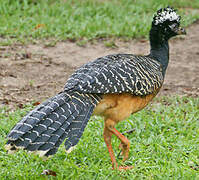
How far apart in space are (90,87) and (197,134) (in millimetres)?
2117

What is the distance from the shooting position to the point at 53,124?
410cm

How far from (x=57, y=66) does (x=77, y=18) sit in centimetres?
260

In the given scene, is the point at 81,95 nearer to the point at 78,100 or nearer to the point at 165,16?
the point at 78,100

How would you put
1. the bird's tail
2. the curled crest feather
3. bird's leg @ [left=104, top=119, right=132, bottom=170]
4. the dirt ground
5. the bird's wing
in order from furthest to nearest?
the dirt ground, the curled crest feather, bird's leg @ [left=104, top=119, right=132, bottom=170], the bird's wing, the bird's tail

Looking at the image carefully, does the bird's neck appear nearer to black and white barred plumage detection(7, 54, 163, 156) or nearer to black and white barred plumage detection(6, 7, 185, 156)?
black and white barred plumage detection(6, 7, 185, 156)

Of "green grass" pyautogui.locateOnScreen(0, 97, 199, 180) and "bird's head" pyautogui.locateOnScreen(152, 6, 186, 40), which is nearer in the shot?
"green grass" pyautogui.locateOnScreen(0, 97, 199, 180)

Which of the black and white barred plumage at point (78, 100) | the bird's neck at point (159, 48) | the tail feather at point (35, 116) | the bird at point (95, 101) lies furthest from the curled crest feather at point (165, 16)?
the tail feather at point (35, 116)

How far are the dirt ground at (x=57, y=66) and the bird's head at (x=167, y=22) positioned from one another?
5.55 ft

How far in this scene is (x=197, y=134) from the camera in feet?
19.2

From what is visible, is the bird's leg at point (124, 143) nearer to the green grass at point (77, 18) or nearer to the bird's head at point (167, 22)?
the bird's head at point (167, 22)

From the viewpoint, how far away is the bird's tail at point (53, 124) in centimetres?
389

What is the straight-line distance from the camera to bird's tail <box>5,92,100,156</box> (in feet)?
12.8

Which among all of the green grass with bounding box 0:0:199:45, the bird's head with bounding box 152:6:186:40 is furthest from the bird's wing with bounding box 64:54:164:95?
the green grass with bounding box 0:0:199:45

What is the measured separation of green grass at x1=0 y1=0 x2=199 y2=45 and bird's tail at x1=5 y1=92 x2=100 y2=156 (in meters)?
4.94
